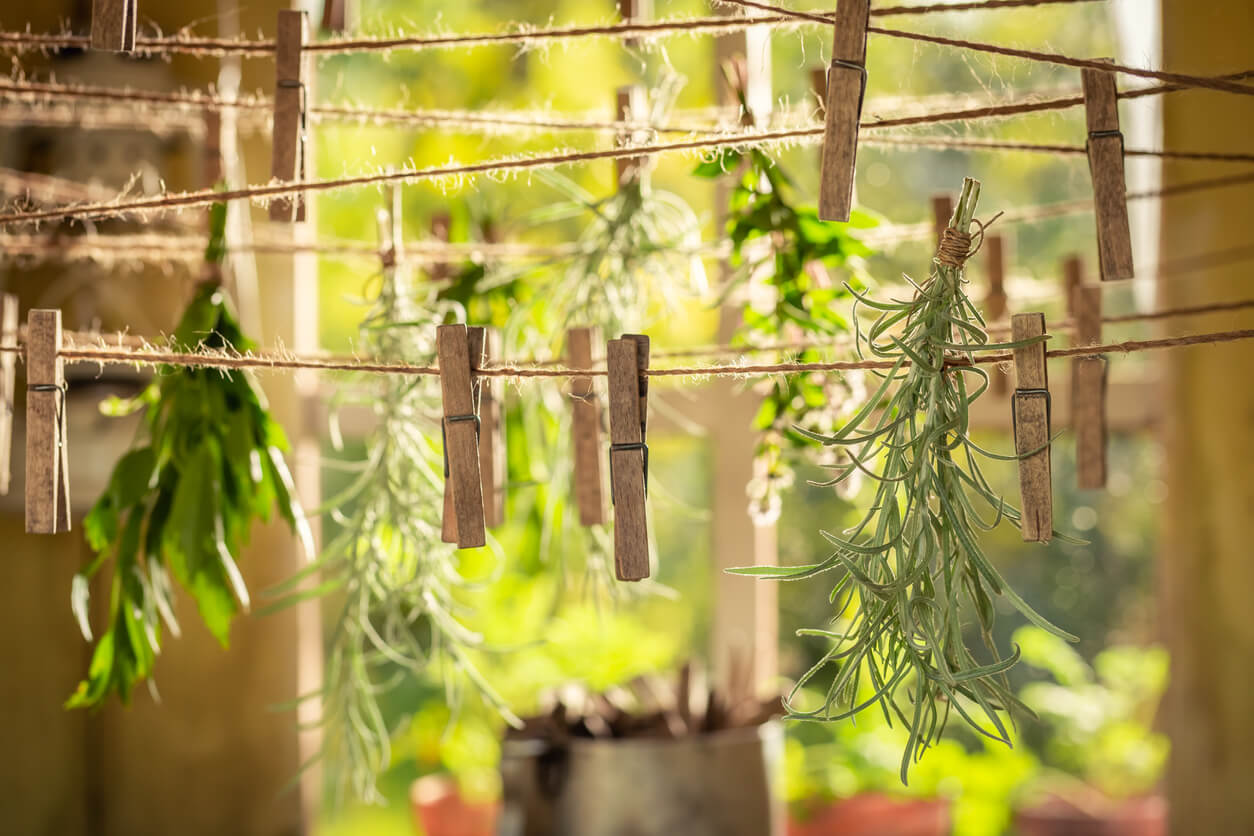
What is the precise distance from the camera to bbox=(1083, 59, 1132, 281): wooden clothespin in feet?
2.42

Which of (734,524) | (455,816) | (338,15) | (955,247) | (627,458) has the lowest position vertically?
(455,816)

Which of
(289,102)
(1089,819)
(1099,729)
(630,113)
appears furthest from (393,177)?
(1099,729)

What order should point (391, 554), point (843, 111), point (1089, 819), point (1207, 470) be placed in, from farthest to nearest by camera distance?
point (1089, 819), point (1207, 470), point (391, 554), point (843, 111)

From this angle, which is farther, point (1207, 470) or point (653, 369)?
point (1207, 470)

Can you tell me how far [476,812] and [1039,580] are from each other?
1012 millimetres

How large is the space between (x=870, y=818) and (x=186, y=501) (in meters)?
1.07

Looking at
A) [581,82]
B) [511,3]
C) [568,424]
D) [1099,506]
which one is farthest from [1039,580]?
[511,3]

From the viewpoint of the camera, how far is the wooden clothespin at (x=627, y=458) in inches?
30.9

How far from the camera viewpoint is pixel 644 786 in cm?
125

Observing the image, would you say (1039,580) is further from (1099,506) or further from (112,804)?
(112,804)

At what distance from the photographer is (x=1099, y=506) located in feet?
6.59

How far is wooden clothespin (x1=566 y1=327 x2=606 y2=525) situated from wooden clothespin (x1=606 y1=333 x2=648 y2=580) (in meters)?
0.27

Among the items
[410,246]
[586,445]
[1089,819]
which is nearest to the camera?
[586,445]

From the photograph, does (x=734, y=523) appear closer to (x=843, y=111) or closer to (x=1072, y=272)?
(x=1072, y=272)
